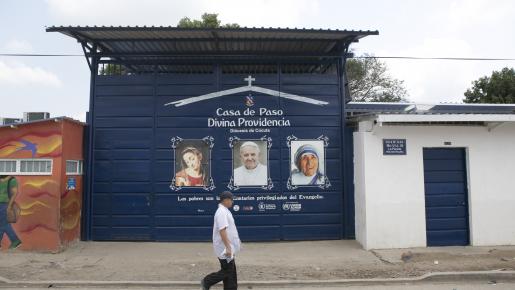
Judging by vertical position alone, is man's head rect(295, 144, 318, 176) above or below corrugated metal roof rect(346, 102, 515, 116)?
below

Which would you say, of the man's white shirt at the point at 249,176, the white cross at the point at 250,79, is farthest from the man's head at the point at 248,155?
the white cross at the point at 250,79

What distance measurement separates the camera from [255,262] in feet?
30.6

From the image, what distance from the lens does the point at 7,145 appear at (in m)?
10.4

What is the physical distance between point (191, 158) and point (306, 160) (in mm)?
2736

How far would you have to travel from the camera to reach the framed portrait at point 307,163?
444 inches

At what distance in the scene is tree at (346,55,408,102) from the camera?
3300cm

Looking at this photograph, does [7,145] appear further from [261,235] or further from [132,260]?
[261,235]

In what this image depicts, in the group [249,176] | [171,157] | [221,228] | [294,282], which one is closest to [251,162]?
[249,176]

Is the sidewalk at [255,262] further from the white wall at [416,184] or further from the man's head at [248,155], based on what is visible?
the man's head at [248,155]

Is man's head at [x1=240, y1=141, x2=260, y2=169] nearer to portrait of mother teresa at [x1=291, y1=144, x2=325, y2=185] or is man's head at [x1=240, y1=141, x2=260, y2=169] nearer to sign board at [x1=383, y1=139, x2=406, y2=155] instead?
portrait of mother teresa at [x1=291, y1=144, x2=325, y2=185]

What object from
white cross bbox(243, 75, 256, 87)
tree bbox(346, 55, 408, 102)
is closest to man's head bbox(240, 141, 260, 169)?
white cross bbox(243, 75, 256, 87)

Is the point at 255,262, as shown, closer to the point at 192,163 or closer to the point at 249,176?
the point at 249,176

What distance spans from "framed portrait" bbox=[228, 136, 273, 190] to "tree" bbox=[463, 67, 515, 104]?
79.4 feet

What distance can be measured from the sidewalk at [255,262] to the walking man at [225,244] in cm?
153
